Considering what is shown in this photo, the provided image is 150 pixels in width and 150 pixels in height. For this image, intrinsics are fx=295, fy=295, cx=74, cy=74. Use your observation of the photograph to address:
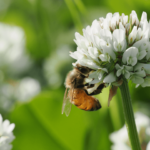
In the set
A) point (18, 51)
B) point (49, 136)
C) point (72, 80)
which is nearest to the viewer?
point (72, 80)

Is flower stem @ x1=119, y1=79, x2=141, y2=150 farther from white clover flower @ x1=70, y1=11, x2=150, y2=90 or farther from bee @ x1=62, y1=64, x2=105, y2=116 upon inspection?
bee @ x1=62, y1=64, x2=105, y2=116

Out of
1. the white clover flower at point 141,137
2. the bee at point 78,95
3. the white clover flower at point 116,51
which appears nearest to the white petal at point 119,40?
the white clover flower at point 116,51

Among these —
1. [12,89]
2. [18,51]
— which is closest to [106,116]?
[12,89]

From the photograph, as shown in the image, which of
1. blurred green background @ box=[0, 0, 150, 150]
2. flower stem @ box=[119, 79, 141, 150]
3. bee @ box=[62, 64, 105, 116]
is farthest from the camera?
blurred green background @ box=[0, 0, 150, 150]

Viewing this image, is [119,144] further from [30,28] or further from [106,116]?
[30,28]

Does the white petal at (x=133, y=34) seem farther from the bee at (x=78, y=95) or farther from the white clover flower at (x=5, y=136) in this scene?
the white clover flower at (x=5, y=136)

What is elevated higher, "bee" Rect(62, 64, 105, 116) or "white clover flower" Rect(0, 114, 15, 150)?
"bee" Rect(62, 64, 105, 116)

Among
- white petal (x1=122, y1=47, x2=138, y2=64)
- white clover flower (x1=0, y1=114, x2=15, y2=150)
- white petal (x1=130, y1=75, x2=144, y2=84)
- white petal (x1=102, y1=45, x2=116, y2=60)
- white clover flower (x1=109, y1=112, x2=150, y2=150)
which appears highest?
white petal (x1=102, y1=45, x2=116, y2=60)

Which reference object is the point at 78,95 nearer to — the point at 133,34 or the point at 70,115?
the point at 133,34

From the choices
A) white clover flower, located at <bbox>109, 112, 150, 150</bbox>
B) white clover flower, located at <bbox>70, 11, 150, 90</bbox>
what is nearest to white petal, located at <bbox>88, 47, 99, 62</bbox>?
white clover flower, located at <bbox>70, 11, 150, 90</bbox>
